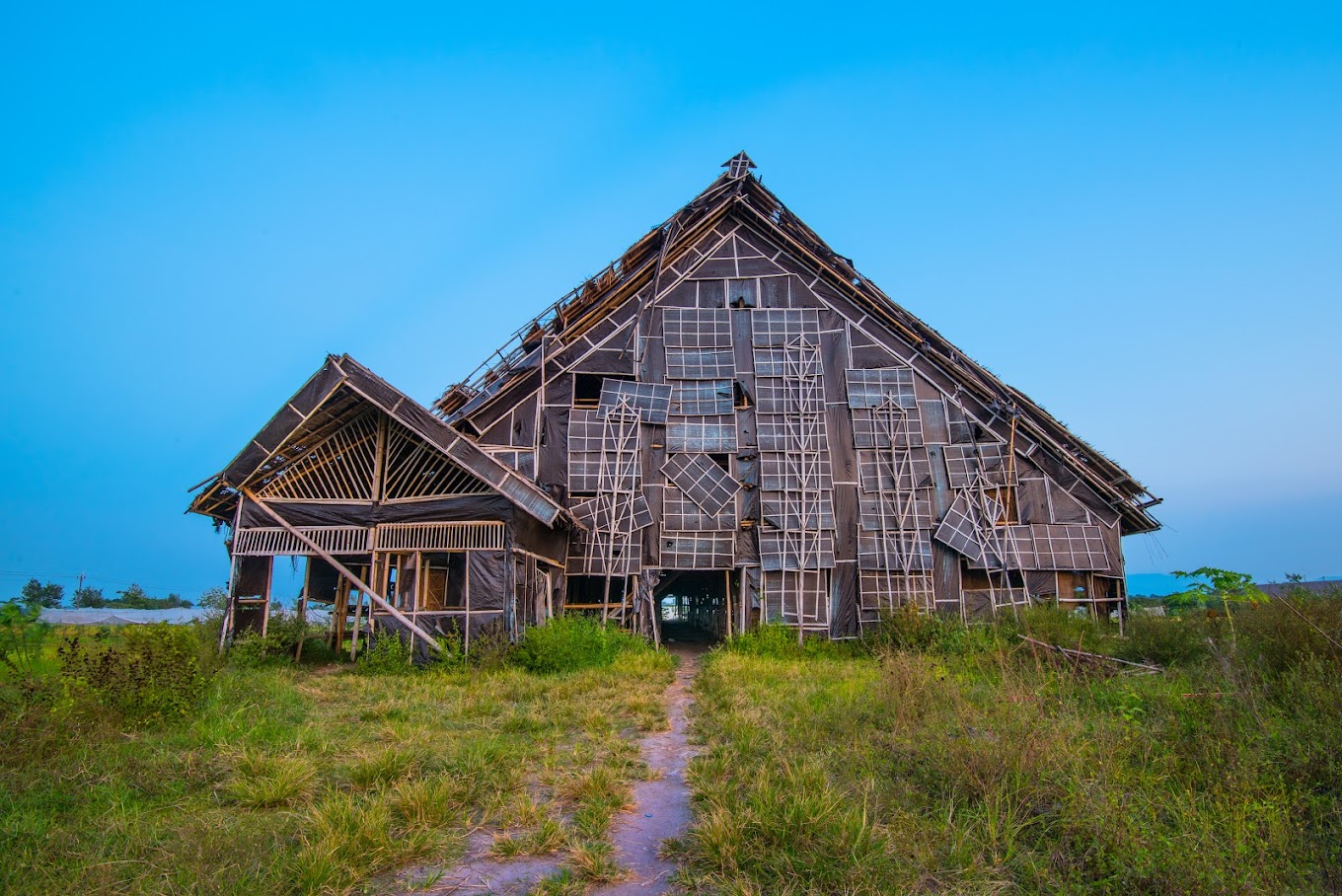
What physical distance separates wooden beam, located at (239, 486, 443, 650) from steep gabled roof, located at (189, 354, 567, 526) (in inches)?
19.0

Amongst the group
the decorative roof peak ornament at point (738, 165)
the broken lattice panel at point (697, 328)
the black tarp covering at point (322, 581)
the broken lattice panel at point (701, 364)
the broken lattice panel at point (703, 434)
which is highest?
the decorative roof peak ornament at point (738, 165)

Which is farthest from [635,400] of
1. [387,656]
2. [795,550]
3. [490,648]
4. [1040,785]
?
[1040,785]

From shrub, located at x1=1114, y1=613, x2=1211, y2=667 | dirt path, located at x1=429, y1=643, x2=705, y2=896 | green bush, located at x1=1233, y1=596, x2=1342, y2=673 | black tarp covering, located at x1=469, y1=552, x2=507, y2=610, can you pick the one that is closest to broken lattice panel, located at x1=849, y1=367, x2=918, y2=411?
shrub, located at x1=1114, y1=613, x2=1211, y2=667

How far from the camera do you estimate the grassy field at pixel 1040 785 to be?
3938 millimetres

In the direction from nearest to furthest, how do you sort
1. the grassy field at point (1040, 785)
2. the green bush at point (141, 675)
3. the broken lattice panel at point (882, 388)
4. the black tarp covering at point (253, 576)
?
the grassy field at point (1040, 785), the green bush at point (141, 675), the black tarp covering at point (253, 576), the broken lattice panel at point (882, 388)

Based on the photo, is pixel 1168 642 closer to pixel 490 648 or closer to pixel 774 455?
pixel 774 455

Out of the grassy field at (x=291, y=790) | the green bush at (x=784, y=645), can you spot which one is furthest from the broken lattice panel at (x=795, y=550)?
the grassy field at (x=291, y=790)

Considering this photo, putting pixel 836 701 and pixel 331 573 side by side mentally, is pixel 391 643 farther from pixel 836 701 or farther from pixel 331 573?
pixel 836 701

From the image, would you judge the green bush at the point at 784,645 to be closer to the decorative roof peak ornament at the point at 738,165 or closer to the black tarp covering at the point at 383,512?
the black tarp covering at the point at 383,512

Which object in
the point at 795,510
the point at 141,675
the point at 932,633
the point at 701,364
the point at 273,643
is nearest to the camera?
the point at 141,675

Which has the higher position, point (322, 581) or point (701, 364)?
point (701, 364)

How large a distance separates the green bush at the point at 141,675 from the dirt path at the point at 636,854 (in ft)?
15.4

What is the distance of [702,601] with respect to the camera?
31547 mm

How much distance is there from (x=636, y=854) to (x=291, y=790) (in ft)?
9.08
